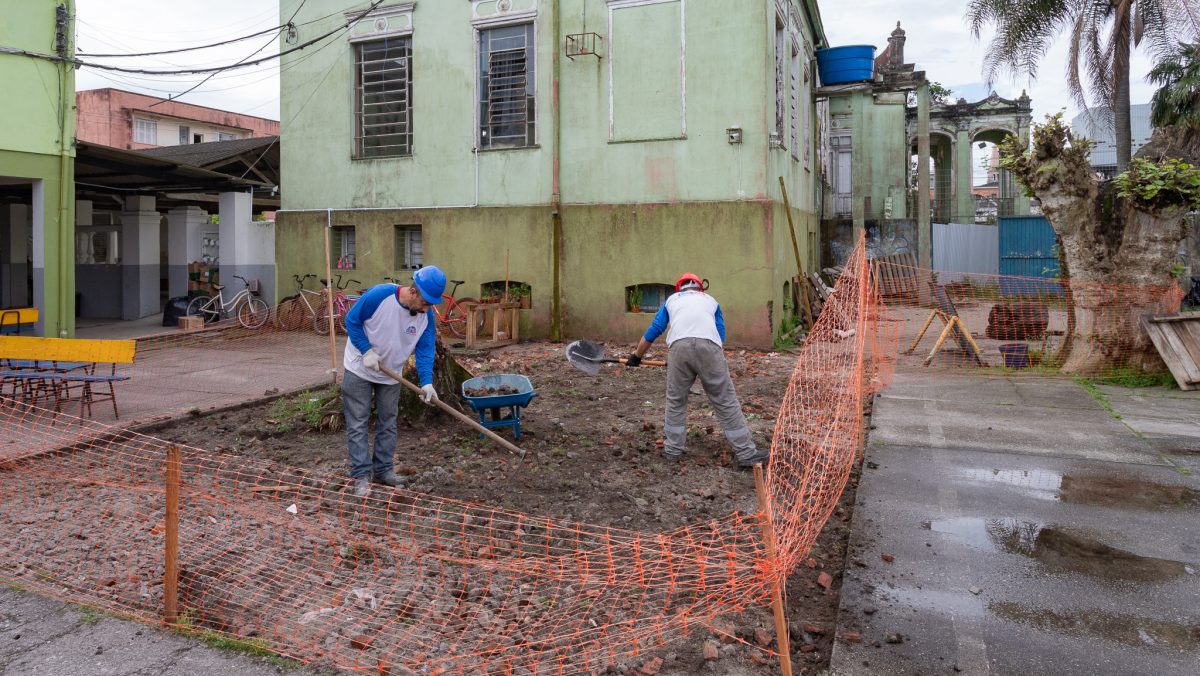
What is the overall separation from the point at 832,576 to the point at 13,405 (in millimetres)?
8253

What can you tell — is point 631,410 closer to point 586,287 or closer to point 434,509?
point 434,509

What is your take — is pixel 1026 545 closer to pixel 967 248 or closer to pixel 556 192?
pixel 556 192

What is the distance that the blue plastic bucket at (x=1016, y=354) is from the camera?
1195 centimetres

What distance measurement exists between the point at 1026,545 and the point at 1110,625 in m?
1.12

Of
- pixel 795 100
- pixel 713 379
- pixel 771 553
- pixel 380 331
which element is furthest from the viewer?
pixel 795 100

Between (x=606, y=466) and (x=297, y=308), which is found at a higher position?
(x=297, y=308)

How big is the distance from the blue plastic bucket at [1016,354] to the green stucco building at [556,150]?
3585mm

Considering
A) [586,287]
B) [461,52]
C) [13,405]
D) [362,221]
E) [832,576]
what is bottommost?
[832,576]

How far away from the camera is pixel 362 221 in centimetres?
1659

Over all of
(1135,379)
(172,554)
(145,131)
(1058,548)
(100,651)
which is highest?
(145,131)

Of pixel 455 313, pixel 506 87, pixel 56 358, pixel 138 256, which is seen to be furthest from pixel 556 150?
pixel 138 256

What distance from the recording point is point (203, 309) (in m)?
16.6

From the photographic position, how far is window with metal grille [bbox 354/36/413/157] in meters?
16.2

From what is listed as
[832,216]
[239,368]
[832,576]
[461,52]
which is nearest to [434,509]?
[832,576]
